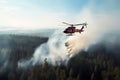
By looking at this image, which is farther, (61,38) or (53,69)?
(61,38)

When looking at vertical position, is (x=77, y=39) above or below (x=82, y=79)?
above

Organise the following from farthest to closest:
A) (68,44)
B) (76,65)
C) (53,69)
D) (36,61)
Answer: (36,61) → (76,65) → (53,69) → (68,44)

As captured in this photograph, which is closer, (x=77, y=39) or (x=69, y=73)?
(x=77, y=39)

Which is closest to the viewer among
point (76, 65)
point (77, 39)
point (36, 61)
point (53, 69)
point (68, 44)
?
point (68, 44)

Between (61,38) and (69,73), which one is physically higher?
(61,38)

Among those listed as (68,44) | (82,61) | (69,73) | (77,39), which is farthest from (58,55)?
(68,44)

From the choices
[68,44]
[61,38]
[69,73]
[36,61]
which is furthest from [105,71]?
[68,44]

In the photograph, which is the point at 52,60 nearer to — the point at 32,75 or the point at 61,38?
the point at 61,38

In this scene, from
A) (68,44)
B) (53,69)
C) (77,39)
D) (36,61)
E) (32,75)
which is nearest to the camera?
(68,44)

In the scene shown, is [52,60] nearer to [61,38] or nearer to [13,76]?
[61,38]
